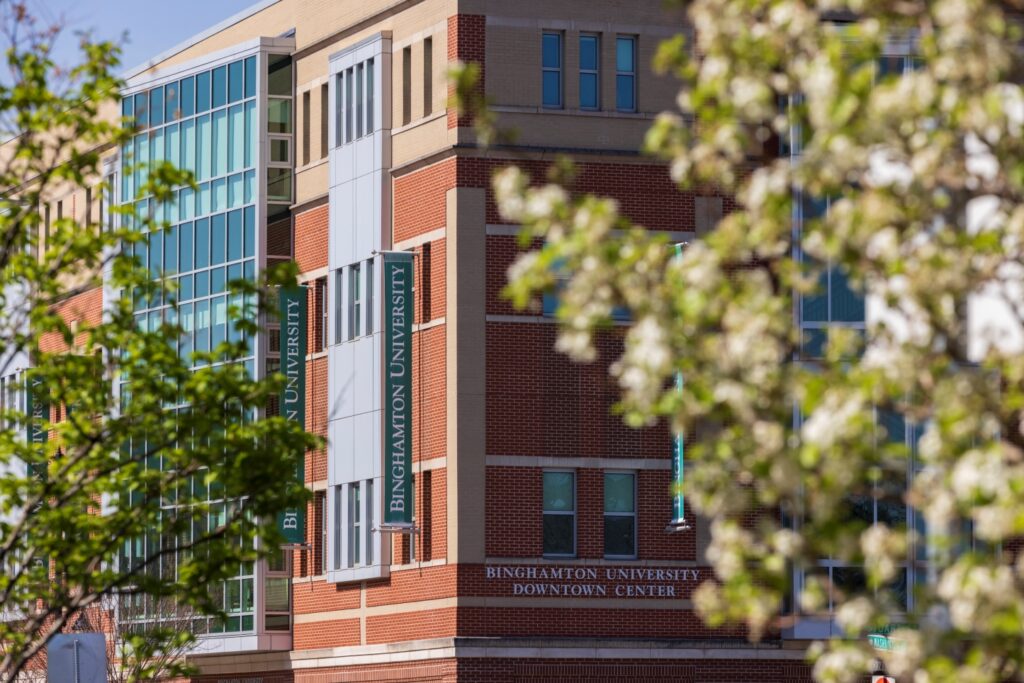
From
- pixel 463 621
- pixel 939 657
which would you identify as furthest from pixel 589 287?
pixel 463 621

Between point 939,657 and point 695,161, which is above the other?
point 695,161

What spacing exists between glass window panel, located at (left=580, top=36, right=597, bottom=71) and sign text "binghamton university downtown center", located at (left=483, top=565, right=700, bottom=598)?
1084cm

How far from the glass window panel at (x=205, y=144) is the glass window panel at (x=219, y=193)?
0.43 meters

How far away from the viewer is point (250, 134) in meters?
52.2

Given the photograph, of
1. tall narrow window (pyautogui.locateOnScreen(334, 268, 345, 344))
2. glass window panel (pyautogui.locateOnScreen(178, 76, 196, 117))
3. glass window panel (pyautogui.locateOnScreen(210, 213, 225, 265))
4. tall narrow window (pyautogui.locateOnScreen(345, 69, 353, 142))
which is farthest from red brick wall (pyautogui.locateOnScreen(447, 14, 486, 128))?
glass window panel (pyautogui.locateOnScreen(178, 76, 196, 117))

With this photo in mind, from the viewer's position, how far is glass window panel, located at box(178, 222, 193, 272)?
54031mm

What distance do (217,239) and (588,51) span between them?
37.8 feet

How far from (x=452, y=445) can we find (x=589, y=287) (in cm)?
3475

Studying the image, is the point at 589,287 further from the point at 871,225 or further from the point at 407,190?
the point at 407,190

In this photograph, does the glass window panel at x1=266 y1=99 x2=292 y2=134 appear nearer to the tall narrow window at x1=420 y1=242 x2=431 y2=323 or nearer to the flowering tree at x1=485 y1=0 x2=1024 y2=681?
the tall narrow window at x1=420 y1=242 x2=431 y2=323

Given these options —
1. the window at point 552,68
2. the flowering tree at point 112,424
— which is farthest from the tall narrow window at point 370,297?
the flowering tree at point 112,424

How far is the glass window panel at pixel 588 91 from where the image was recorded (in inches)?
1843

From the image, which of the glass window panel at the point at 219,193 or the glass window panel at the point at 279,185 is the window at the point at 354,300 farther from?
the glass window panel at the point at 219,193

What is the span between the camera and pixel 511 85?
46.3 m
